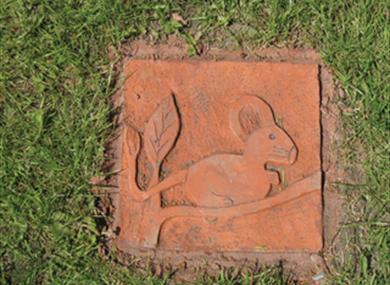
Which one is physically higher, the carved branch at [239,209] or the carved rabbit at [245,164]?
the carved rabbit at [245,164]

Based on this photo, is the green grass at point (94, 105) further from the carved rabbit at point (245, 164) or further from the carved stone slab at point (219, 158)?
the carved rabbit at point (245, 164)

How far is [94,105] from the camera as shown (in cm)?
265

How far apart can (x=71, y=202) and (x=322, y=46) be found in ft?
3.75

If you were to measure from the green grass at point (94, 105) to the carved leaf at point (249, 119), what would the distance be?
11.3 inches

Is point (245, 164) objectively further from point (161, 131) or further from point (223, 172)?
point (161, 131)

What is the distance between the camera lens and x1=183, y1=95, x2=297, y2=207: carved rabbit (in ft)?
8.41

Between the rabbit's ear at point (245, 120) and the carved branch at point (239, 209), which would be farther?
the rabbit's ear at point (245, 120)

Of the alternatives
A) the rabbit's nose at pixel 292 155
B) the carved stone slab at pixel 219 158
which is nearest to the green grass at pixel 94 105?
the carved stone slab at pixel 219 158

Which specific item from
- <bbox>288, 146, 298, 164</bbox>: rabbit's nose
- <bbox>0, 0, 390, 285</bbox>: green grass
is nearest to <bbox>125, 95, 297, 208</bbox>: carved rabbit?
<bbox>288, 146, 298, 164</bbox>: rabbit's nose

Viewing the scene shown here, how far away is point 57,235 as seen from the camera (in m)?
2.50

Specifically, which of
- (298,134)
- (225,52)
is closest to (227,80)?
(225,52)

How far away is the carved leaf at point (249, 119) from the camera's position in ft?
8.67

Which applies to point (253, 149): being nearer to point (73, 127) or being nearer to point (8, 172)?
point (73, 127)

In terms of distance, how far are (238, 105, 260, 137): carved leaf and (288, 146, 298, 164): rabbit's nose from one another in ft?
0.50
